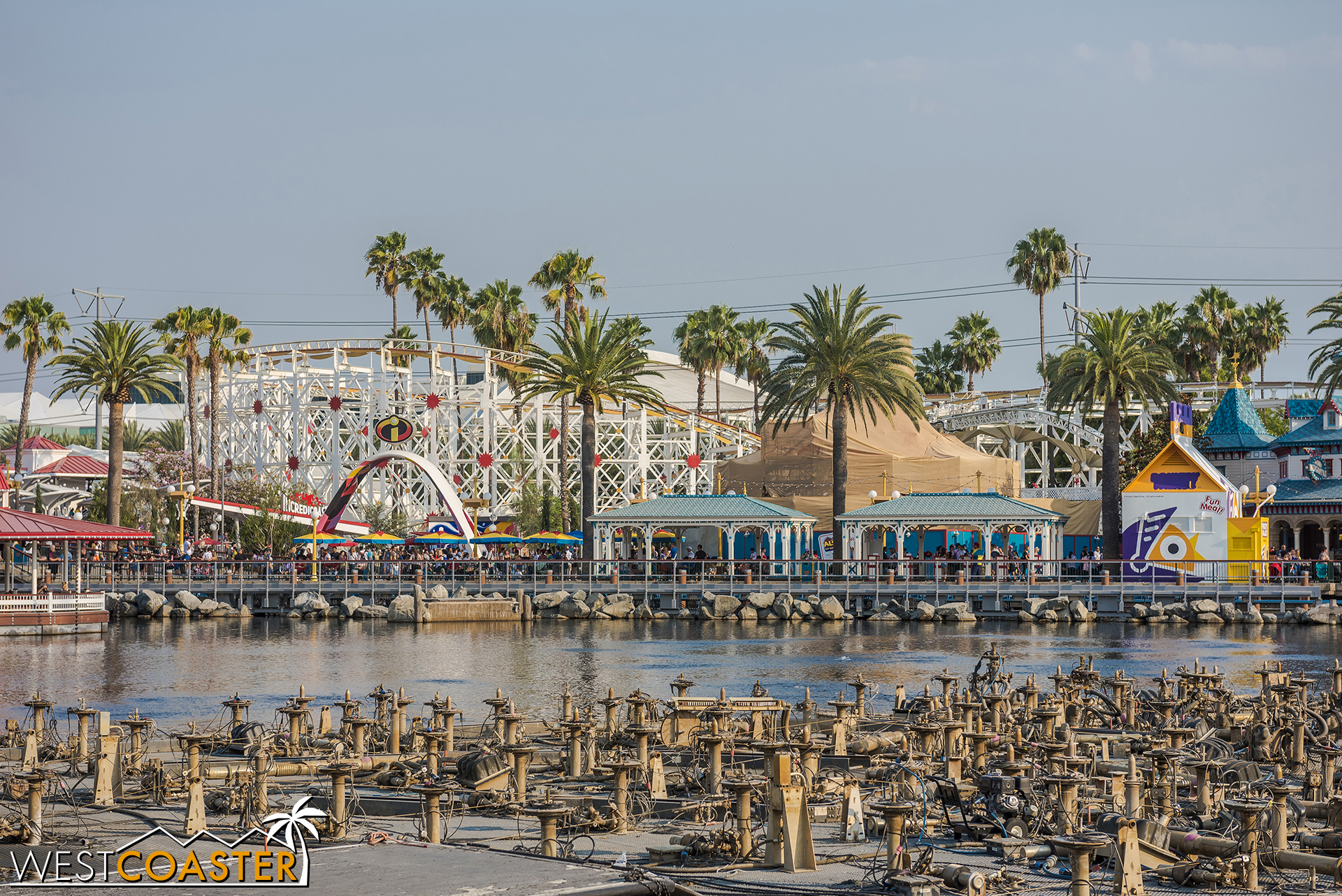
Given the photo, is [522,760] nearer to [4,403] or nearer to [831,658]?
[831,658]

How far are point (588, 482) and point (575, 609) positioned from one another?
853 cm

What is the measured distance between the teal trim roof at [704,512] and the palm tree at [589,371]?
1.57m

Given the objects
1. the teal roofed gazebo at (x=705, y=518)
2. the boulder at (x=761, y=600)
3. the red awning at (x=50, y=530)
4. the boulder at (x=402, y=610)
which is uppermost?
the teal roofed gazebo at (x=705, y=518)

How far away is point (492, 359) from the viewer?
262ft

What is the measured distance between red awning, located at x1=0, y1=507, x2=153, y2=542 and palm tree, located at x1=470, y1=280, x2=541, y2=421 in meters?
32.7

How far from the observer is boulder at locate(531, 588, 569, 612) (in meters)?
55.4

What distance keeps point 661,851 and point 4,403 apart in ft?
600

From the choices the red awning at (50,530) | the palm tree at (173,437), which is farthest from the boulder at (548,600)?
the palm tree at (173,437)

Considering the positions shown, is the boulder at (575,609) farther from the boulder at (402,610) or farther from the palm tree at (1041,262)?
the palm tree at (1041,262)

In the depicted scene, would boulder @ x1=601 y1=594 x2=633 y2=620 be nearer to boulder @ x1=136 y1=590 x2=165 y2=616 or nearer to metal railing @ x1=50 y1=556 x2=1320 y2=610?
metal railing @ x1=50 y1=556 x2=1320 y2=610

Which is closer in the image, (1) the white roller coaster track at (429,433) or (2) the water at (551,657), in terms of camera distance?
(2) the water at (551,657)

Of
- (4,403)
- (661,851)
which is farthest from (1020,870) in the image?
(4,403)

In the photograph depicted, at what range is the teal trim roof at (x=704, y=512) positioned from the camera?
6056 centimetres

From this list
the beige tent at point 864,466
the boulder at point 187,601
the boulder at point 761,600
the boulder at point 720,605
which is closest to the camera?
the boulder at point 720,605
